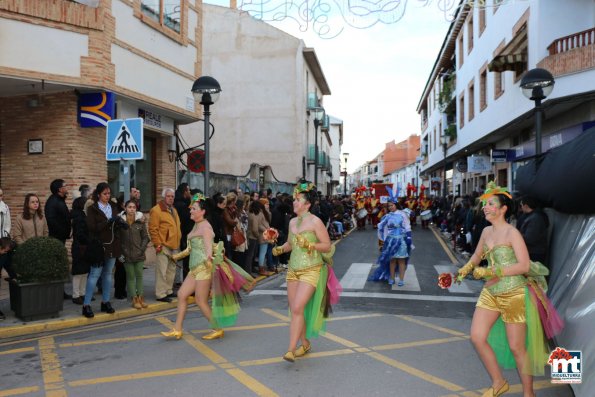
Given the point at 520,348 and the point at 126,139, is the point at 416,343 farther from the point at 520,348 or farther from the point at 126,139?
the point at 126,139

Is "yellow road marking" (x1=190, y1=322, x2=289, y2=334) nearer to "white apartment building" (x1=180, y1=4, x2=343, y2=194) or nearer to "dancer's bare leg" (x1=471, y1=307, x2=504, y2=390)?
"dancer's bare leg" (x1=471, y1=307, x2=504, y2=390)

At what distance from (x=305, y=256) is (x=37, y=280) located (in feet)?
13.1

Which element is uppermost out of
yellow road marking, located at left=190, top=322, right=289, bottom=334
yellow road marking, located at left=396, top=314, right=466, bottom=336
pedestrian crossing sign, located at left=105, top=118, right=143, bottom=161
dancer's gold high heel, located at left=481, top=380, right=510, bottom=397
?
pedestrian crossing sign, located at left=105, top=118, right=143, bottom=161

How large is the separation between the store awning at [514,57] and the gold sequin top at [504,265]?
47.2 feet

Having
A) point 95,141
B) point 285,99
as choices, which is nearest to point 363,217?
point 285,99

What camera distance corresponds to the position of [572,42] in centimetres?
1420

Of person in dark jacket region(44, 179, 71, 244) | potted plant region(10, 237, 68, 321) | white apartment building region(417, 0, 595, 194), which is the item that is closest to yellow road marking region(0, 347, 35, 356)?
potted plant region(10, 237, 68, 321)

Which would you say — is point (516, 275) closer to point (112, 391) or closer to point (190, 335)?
point (112, 391)

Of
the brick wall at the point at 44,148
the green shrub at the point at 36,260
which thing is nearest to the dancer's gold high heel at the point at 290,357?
the green shrub at the point at 36,260

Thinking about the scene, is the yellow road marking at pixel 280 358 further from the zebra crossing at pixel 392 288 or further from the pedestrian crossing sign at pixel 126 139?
the pedestrian crossing sign at pixel 126 139

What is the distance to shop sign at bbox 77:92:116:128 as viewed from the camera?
10.8 meters

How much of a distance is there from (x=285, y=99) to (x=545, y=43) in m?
18.0

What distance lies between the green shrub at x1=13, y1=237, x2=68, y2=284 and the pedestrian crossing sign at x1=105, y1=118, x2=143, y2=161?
1.85 meters

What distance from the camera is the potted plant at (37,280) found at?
6820 millimetres
